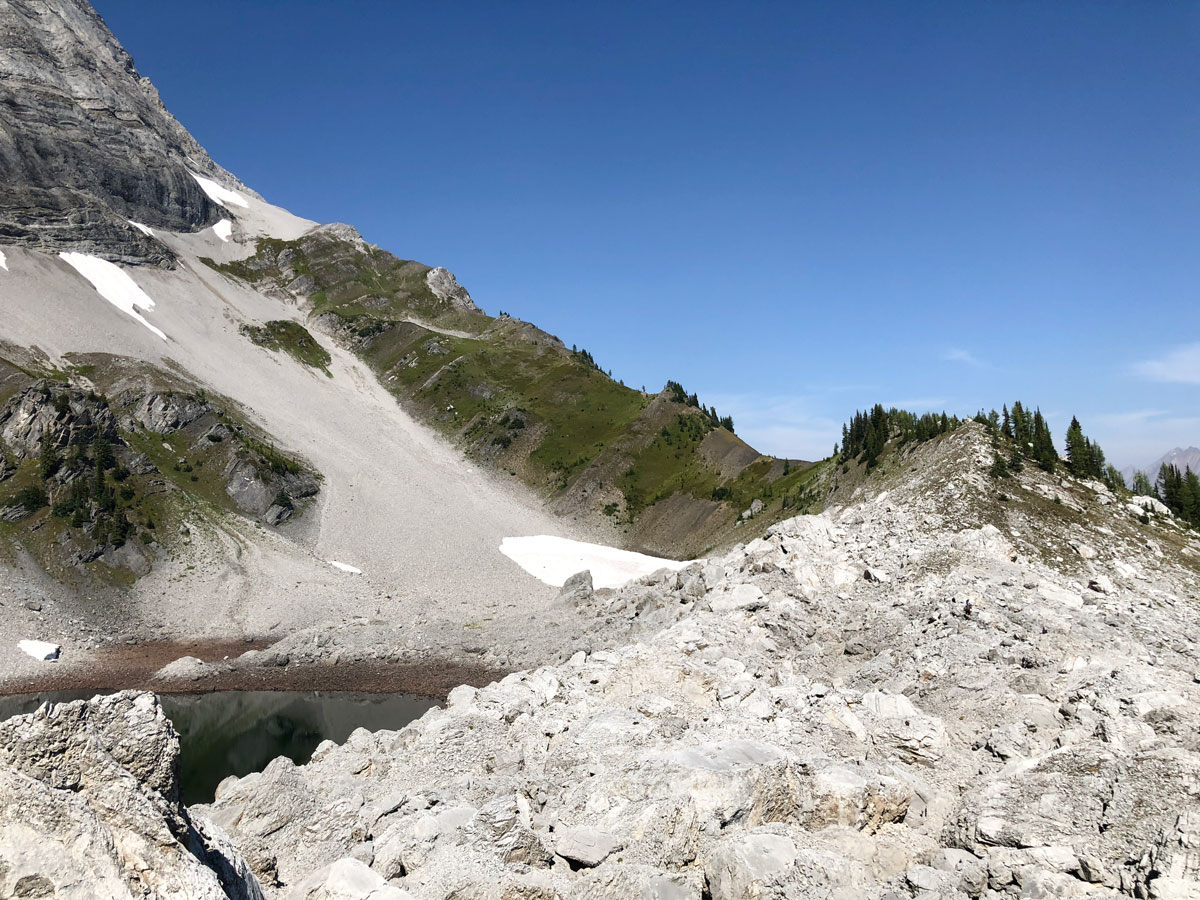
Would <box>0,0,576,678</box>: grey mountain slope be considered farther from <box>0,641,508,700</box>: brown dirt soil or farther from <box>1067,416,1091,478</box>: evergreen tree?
<box>1067,416,1091,478</box>: evergreen tree

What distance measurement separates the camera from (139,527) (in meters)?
54.2

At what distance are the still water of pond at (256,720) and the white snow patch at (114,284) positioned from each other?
66.9 metres

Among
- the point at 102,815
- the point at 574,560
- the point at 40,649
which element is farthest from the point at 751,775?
the point at 574,560

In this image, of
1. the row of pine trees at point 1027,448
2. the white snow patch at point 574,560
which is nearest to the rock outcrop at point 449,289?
the white snow patch at point 574,560

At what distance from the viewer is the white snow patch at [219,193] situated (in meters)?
153

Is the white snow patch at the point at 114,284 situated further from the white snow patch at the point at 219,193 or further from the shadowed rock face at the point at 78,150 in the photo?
the white snow patch at the point at 219,193

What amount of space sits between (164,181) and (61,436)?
9038cm

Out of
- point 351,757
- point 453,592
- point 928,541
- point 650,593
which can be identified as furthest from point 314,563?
point 928,541

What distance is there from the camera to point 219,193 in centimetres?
15712

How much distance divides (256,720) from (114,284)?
85.0m

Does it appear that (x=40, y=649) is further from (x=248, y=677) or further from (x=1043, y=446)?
(x=1043, y=446)

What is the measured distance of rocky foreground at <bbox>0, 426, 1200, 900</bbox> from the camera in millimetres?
8742

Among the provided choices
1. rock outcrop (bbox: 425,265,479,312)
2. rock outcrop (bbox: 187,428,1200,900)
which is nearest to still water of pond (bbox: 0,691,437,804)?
rock outcrop (bbox: 187,428,1200,900)

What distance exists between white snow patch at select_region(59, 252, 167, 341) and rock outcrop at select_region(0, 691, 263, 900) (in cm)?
9501
